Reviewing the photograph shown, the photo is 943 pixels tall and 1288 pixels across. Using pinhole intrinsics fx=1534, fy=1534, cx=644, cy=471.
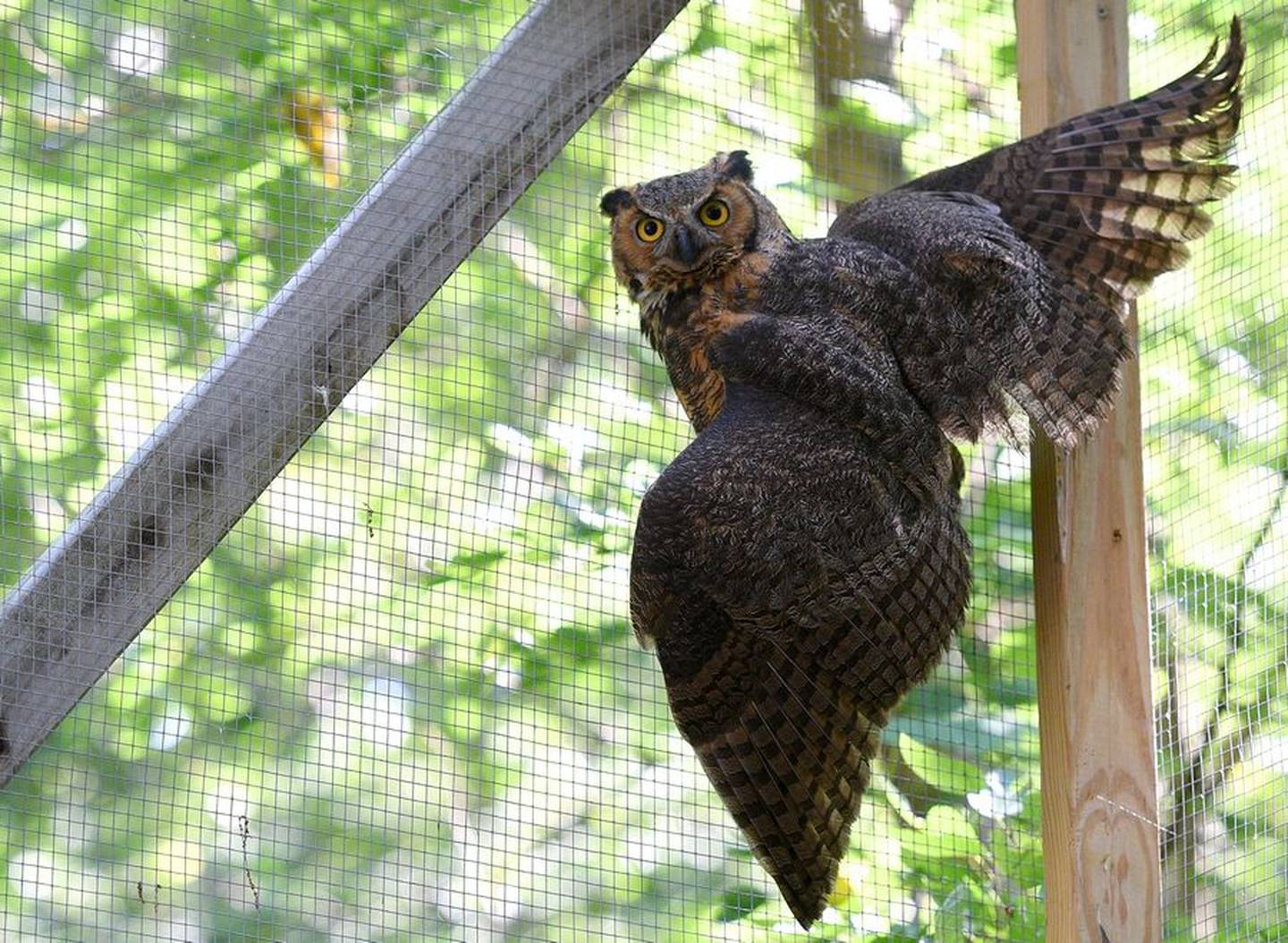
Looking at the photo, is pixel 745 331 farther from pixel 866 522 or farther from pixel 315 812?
pixel 315 812

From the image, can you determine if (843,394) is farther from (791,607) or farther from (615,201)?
(615,201)

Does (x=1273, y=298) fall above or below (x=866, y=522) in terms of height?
above

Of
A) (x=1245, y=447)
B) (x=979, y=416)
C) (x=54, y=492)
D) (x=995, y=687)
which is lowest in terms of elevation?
(x=995, y=687)

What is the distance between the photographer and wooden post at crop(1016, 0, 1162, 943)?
5.95 feet

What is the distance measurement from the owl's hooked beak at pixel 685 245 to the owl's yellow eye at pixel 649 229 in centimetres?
4

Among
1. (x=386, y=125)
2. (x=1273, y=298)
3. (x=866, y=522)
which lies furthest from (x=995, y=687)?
(x=386, y=125)

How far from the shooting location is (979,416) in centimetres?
197

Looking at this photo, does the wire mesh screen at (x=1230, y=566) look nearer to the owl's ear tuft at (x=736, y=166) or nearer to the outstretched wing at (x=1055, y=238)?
the outstretched wing at (x=1055, y=238)

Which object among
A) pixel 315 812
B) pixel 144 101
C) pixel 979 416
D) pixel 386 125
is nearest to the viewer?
pixel 979 416

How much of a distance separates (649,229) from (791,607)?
1.85 feet

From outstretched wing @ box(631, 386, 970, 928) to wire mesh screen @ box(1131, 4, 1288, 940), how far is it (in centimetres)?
52

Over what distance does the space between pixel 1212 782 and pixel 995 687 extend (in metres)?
0.67

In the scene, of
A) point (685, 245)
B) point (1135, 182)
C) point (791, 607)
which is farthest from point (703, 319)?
point (1135, 182)

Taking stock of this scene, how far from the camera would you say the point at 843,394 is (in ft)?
6.08
